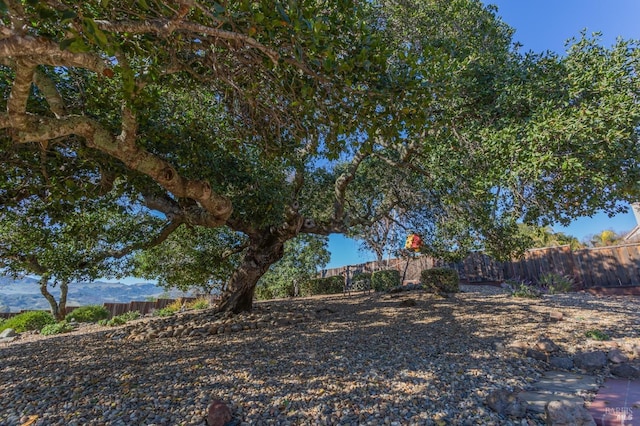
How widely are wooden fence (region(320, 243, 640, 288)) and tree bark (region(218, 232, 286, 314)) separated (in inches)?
203

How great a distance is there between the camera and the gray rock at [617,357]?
359 cm

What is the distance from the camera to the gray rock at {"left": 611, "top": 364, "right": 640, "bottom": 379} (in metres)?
3.24

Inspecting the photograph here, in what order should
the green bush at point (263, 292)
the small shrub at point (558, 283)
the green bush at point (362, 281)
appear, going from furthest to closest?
the green bush at point (263, 292), the green bush at point (362, 281), the small shrub at point (558, 283)

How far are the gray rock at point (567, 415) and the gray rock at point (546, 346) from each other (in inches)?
82.3

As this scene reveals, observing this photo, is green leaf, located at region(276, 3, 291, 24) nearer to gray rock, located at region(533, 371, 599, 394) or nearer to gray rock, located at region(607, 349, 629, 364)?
gray rock, located at region(533, 371, 599, 394)

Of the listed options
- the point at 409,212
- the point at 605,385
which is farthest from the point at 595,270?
the point at 605,385

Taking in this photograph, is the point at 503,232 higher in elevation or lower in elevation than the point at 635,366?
higher

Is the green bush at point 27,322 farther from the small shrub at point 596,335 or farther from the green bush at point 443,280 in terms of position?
the small shrub at point 596,335

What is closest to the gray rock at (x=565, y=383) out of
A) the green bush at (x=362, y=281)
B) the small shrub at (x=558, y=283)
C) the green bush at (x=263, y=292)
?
the small shrub at (x=558, y=283)

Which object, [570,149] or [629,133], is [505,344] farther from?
[629,133]

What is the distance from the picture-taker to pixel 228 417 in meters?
2.52

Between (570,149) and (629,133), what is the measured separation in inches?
23.5

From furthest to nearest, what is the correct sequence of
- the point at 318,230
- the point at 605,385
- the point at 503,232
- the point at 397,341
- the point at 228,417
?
the point at 318,230, the point at 503,232, the point at 397,341, the point at 605,385, the point at 228,417

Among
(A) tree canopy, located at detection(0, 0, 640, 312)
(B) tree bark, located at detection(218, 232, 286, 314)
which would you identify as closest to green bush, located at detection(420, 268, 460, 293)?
(A) tree canopy, located at detection(0, 0, 640, 312)
